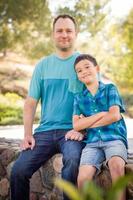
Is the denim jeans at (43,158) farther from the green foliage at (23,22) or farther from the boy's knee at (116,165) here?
the green foliage at (23,22)

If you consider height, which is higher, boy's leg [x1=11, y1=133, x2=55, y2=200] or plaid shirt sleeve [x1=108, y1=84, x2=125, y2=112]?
plaid shirt sleeve [x1=108, y1=84, x2=125, y2=112]

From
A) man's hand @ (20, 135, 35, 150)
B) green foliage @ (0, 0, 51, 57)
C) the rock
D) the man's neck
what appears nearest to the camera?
man's hand @ (20, 135, 35, 150)

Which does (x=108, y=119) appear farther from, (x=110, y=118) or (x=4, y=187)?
(x=4, y=187)

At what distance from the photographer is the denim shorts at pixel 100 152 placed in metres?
2.71

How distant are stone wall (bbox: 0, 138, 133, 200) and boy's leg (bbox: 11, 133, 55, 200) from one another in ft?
1.00

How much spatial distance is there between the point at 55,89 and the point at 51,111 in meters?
0.17

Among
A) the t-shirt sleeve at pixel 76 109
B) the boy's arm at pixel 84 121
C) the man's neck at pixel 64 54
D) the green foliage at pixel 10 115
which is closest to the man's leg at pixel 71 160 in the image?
the boy's arm at pixel 84 121

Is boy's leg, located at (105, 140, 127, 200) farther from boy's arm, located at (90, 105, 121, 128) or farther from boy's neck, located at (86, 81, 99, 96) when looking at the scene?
boy's neck, located at (86, 81, 99, 96)

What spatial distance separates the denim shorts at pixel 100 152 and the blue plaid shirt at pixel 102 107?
0.04 metres

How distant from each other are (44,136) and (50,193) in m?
0.68

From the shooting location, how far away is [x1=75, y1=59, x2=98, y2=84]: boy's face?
2996mm

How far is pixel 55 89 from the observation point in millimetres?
3260

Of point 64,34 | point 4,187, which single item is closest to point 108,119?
point 64,34

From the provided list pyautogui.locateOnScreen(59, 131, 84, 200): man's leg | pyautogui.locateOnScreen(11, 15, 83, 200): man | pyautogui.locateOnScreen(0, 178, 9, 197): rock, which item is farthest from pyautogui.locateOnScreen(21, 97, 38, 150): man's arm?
pyautogui.locateOnScreen(0, 178, 9, 197): rock
